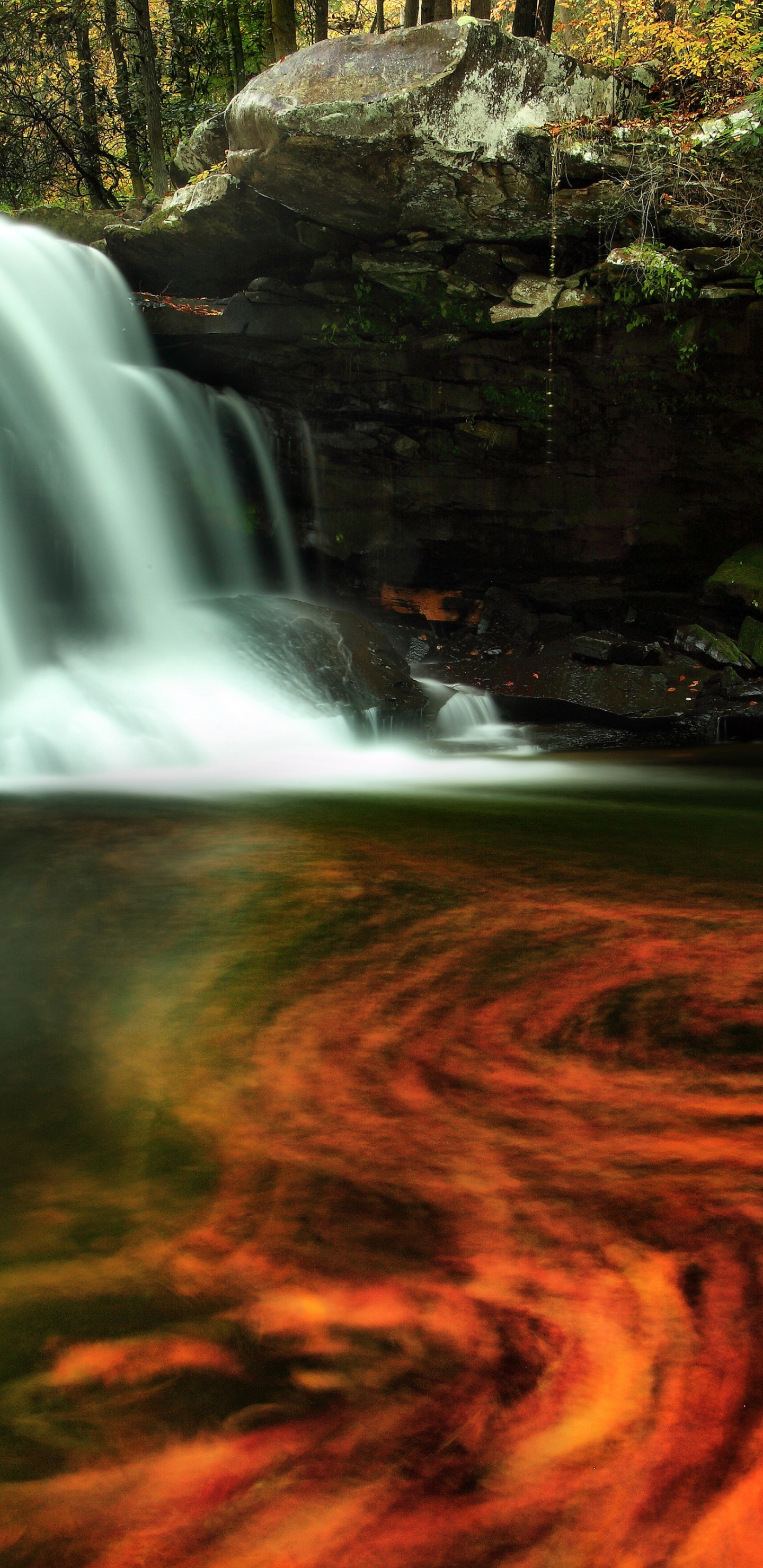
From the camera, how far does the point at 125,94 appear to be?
15.6 m

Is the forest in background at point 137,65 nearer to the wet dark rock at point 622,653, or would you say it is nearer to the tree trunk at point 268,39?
the tree trunk at point 268,39

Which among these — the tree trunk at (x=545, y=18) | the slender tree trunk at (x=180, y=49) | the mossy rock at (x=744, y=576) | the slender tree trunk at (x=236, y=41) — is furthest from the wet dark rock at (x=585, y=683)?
the slender tree trunk at (x=180, y=49)

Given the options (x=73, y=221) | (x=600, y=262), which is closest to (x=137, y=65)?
(x=73, y=221)

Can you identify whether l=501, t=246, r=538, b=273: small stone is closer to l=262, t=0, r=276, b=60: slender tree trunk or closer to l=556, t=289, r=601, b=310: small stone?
l=556, t=289, r=601, b=310: small stone

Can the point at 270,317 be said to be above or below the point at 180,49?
below

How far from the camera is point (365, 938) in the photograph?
11.5 ft

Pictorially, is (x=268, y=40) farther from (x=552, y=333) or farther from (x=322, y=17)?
(x=552, y=333)

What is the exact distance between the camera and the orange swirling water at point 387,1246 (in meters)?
1.33

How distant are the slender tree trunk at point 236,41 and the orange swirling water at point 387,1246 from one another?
1592 centimetres

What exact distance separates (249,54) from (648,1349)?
1916 centimetres

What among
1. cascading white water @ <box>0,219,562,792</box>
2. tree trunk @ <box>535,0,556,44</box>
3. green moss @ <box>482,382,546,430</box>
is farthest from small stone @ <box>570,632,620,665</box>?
tree trunk @ <box>535,0,556,44</box>

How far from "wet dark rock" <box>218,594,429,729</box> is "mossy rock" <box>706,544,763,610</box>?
12.0 ft

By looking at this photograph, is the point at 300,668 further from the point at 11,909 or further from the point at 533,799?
the point at 11,909

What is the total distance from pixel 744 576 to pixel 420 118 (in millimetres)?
5374
